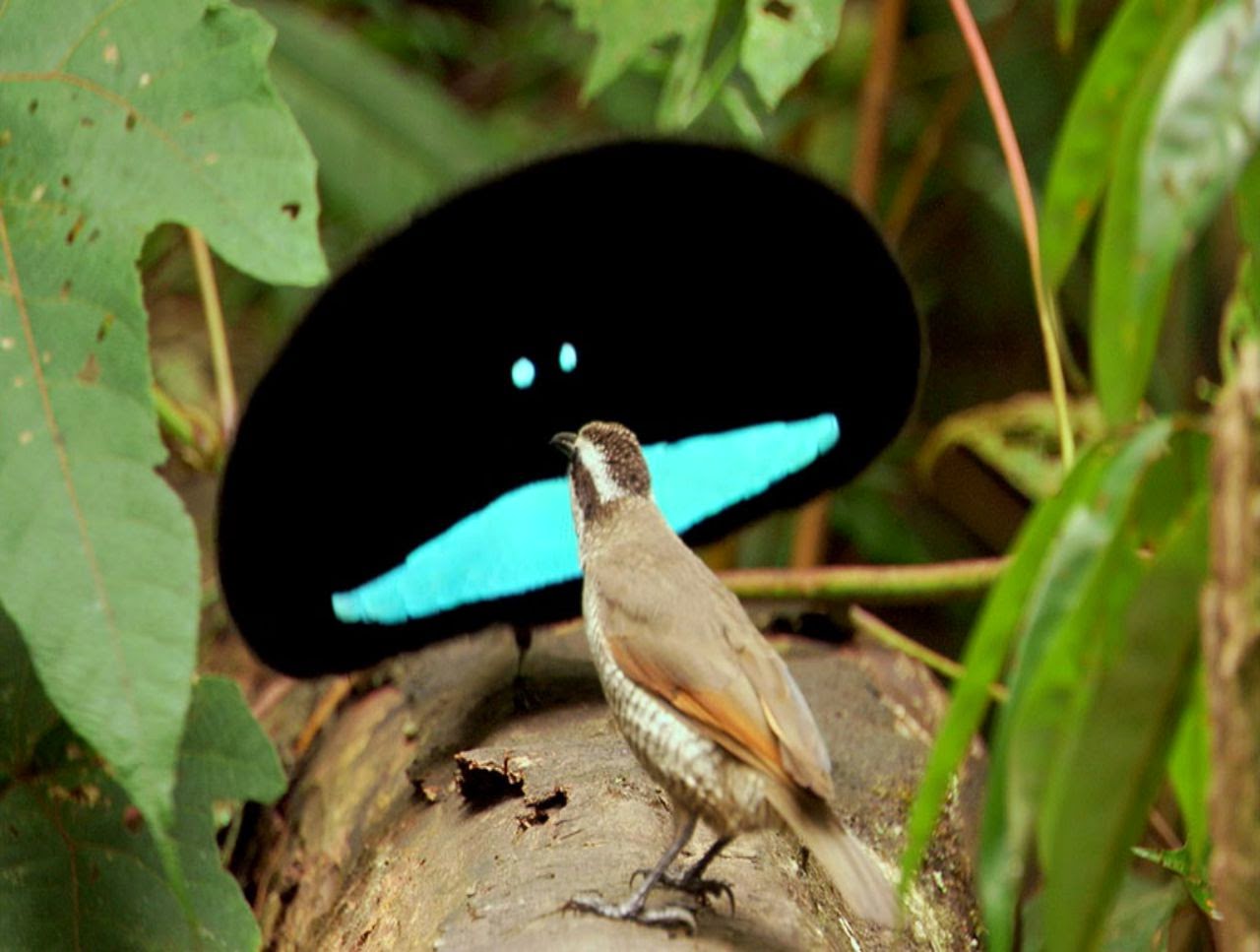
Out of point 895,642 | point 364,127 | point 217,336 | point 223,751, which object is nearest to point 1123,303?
point 223,751

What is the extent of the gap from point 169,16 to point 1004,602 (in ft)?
3.09

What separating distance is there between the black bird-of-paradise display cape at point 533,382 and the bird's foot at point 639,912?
0.58m

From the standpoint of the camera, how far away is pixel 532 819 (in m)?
1.42

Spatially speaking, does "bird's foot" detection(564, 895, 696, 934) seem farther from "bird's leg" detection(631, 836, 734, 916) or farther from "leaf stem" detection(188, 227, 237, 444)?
"leaf stem" detection(188, 227, 237, 444)

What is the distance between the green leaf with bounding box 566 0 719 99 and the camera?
186cm

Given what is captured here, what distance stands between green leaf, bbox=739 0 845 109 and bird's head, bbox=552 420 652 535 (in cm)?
39

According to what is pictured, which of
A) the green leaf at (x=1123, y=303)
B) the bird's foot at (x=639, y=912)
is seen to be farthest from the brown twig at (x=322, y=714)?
the green leaf at (x=1123, y=303)

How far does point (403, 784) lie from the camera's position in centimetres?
176

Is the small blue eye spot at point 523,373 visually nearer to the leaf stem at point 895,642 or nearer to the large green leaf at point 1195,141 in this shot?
the leaf stem at point 895,642

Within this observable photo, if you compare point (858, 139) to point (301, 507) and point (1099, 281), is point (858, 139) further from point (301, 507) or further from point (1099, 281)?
point (1099, 281)

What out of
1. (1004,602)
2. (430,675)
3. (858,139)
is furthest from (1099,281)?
(858,139)

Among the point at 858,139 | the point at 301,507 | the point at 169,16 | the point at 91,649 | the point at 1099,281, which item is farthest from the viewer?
the point at 858,139

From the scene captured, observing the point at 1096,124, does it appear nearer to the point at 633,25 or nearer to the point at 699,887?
the point at 699,887

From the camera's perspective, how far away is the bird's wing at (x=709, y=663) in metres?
1.29
